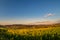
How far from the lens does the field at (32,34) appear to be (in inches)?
115

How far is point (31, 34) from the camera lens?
2973 mm

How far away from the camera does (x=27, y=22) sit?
10.2ft

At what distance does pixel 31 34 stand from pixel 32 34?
2 cm

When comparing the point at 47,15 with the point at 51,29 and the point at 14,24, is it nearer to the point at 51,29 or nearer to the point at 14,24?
the point at 51,29

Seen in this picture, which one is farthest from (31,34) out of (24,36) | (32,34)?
(24,36)

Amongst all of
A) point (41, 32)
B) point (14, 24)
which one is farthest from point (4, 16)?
point (41, 32)

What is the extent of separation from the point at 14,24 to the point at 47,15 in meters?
0.60

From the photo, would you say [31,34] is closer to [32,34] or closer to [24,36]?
[32,34]

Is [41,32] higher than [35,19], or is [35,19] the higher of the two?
[35,19]

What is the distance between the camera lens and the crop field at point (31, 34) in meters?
2.92

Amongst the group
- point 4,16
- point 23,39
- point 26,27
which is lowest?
point 23,39

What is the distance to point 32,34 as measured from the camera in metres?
2.96

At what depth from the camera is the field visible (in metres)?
2.92

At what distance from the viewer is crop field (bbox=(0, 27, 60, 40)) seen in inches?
115
